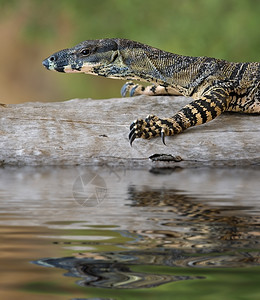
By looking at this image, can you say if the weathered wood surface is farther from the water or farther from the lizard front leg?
the water

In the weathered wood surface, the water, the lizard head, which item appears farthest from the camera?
the lizard head

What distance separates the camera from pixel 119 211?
2459 millimetres

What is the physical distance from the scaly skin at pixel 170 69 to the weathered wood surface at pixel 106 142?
0.21 m

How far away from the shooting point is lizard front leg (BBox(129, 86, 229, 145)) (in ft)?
15.2

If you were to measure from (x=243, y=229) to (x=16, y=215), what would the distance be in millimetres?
816

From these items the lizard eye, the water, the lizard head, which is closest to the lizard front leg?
the lizard head

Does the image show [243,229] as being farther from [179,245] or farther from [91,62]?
[91,62]

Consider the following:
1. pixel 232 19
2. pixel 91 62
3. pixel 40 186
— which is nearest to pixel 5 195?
pixel 40 186

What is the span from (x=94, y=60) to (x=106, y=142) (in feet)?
2.86

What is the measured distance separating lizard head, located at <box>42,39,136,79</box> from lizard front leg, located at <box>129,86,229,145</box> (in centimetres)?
71

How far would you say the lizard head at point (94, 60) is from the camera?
5.25 metres

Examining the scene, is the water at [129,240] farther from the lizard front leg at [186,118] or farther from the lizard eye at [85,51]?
the lizard eye at [85,51]


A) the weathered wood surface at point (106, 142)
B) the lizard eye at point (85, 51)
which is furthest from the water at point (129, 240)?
the lizard eye at point (85, 51)

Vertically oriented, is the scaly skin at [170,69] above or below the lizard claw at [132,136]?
above
